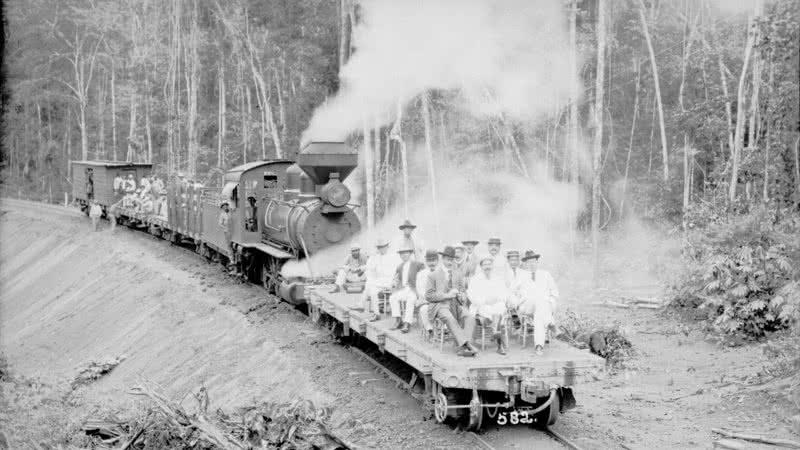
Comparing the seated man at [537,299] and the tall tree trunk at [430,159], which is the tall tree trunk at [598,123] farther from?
the seated man at [537,299]

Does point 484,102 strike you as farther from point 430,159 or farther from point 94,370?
point 94,370

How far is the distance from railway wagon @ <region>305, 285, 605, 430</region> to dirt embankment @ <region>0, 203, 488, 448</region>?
45 centimetres

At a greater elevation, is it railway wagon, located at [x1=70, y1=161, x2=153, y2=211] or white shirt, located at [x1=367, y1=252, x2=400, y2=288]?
railway wagon, located at [x1=70, y1=161, x2=153, y2=211]

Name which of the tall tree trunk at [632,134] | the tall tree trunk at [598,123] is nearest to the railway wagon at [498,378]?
the tall tree trunk at [598,123]

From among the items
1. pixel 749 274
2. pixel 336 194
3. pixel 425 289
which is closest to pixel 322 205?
pixel 336 194

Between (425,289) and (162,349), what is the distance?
8265 mm

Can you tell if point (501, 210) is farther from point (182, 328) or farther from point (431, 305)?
point (431, 305)

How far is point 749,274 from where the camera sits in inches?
533

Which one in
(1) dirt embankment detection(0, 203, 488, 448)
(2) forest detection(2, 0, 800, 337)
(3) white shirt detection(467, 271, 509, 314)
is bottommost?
(1) dirt embankment detection(0, 203, 488, 448)

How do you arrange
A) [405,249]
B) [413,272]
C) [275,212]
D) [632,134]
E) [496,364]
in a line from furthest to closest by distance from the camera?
[632,134] → [275,212] → [405,249] → [413,272] → [496,364]

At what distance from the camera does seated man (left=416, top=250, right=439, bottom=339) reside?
977cm

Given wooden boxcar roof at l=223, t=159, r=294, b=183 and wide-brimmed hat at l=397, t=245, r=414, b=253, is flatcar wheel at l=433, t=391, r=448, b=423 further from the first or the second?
wooden boxcar roof at l=223, t=159, r=294, b=183

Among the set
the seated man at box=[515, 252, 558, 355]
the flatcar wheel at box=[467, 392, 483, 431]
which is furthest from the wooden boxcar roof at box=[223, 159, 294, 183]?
the flatcar wheel at box=[467, 392, 483, 431]

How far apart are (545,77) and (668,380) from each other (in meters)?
18.9
